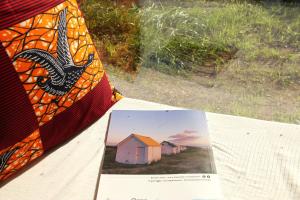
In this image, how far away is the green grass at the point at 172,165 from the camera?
3.24ft

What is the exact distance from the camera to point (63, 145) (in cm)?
109

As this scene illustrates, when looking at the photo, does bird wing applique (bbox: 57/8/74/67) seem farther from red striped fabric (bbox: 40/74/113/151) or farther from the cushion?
red striped fabric (bbox: 40/74/113/151)

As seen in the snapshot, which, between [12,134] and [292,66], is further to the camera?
[292,66]

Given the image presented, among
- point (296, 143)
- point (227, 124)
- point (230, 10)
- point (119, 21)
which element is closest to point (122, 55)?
point (119, 21)

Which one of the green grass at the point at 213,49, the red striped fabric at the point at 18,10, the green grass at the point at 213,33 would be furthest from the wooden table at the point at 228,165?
the green grass at the point at 213,33

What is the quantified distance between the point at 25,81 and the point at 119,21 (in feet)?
4.49

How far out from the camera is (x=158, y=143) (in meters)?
1.07

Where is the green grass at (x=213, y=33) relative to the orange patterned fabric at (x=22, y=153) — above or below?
below

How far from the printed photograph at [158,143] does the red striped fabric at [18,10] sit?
1.20 feet

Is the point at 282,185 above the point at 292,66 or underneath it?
above

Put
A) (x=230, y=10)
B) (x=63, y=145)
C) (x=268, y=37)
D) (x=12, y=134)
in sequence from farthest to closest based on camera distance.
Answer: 1. (x=230, y=10)
2. (x=268, y=37)
3. (x=63, y=145)
4. (x=12, y=134)

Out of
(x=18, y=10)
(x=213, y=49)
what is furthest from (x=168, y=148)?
(x=213, y=49)

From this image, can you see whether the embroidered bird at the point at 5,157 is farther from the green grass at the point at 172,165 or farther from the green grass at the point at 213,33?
the green grass at the point at 213,33

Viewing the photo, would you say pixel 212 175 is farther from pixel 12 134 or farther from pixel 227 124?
pixel 12 134
